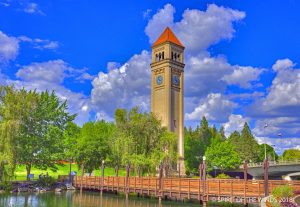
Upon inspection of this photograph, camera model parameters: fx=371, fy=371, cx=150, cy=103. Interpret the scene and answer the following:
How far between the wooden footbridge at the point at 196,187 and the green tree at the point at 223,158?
3799 centimetres

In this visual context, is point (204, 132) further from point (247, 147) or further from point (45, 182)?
point (45, 182)

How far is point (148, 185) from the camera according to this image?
42438 mm

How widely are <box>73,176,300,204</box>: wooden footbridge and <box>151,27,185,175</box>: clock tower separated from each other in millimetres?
31750

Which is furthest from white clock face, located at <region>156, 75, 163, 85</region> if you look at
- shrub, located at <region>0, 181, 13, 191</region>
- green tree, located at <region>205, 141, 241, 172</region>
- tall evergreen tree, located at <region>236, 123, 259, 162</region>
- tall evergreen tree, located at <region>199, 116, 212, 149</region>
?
tall evergreen tree, located at <region>236, 123, 259, 162</region>

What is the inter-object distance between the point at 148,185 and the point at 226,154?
45.9 metres

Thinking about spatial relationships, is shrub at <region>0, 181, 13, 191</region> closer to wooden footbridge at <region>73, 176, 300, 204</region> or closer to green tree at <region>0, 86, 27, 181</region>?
green tree at <region>0, 86, 27, 181</region>

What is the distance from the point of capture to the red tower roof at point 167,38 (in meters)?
86.6

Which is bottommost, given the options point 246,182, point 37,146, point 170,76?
point 246,182

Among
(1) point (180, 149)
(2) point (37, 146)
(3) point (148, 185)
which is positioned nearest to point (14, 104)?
(2) point (37, 146)

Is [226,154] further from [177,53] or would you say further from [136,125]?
[136,125]

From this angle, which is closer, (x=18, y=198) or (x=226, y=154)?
(x=18, y=198)

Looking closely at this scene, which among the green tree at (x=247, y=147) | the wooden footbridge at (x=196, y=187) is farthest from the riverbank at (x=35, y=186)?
the green tree at (x=247, y=147)

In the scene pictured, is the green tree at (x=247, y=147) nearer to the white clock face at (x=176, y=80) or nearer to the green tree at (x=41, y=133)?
the white clock face at (x=176, y=80)

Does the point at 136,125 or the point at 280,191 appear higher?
the point at 136,125
